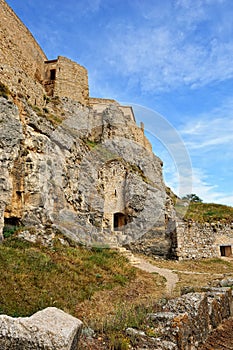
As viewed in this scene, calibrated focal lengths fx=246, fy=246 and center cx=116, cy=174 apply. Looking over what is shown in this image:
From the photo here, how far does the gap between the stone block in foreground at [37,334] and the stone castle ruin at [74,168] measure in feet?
24.8

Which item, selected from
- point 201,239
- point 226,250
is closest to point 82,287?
point 201,239

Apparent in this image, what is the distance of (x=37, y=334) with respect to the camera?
2236 mm

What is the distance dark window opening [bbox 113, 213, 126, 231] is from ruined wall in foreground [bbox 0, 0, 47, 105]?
33.9ft

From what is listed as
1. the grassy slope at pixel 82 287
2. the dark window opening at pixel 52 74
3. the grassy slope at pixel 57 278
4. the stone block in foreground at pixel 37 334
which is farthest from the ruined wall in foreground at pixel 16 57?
the stone block in foreground at pixel 37 334

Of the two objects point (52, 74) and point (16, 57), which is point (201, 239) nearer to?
point (16, 57)

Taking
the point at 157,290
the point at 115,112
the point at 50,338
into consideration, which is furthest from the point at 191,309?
the point at 115,112

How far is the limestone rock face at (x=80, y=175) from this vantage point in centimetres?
1081

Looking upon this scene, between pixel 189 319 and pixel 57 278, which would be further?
pixel 57 278

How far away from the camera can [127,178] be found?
20219mm

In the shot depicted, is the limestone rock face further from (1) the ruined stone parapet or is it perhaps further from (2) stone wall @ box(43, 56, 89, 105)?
(1) the ruined stone parapet

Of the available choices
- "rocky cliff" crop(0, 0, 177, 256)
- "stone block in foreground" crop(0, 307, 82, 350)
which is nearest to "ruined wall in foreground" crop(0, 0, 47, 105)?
"rocky cliff" crop(0, 0, 177, 256)

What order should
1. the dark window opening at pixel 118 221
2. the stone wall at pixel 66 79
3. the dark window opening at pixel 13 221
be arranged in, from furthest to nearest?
1. the stone wall at pixel 66 79
2. the dark window opening at pixel 118 221
3. the dark window opening at pixel 13 221

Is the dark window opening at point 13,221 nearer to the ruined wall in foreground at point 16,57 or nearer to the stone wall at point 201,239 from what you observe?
the ruined wall in foreground at point 16,57

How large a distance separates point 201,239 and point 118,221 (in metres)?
6.43
